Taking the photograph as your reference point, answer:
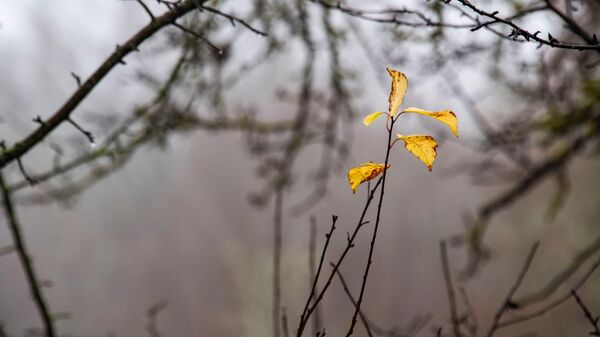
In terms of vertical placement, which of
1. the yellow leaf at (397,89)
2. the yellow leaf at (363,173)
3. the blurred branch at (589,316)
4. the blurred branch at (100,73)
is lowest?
the blurred branch at (589,316)

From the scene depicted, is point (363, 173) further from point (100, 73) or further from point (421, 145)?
point (100, 73)

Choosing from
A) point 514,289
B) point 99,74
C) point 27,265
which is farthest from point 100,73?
point 514,289

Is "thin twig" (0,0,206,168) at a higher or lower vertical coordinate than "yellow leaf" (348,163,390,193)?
higher

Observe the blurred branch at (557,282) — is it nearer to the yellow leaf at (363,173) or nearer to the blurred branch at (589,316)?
the blurred branch at (589,316)

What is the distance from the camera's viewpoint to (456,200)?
20.3 metres

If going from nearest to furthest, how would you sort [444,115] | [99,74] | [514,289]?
[444,115]
[514,289]
[99,74]

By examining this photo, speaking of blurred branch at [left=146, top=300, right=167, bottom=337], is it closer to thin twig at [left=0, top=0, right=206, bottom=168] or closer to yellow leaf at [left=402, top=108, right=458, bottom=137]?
thin twig at [left=0, top=0, right=206, bottom=168]

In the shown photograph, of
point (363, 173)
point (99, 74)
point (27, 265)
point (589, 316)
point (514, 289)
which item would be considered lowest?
point (589, 316)

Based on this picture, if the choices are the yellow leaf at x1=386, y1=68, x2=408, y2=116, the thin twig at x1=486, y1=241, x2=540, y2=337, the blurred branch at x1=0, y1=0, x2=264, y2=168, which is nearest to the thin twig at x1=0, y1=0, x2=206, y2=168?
the blurred branch at x1=0, y1=0, x2=264, y2=168

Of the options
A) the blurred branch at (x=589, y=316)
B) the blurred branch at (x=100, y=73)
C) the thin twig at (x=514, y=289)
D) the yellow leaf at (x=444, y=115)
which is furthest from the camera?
the blurred branch at (x=100, y=73)

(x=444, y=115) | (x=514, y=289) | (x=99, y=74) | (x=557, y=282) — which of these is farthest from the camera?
A: (x=557, y=282)

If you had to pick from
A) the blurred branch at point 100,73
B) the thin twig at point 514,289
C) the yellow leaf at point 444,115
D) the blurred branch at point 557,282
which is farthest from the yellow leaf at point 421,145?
the blurred branch at point 557,282

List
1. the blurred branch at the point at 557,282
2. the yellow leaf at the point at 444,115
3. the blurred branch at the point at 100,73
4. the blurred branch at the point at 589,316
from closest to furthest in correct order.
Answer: the yellow leaf at the point at 444,115
the blurred branch at the point at 589,316
the blurred branch at the point at 100,73
the blurred branch at the point at 557,282

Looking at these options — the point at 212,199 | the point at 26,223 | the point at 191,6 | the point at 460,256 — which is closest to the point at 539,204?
the point at 460,256
